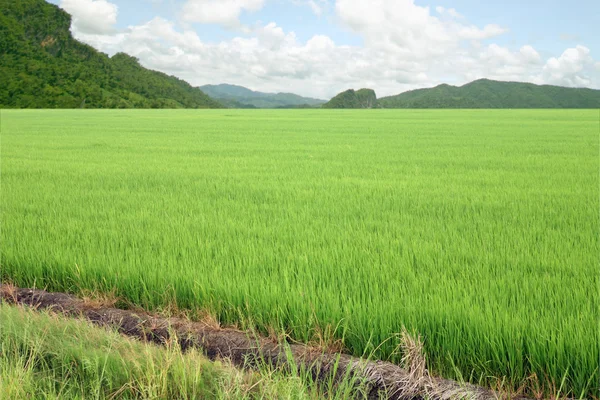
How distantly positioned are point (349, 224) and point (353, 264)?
4.56 ft

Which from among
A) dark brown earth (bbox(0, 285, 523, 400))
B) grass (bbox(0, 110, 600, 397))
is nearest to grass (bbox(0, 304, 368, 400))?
dark brown earth (bbox(0, 285, 523, 400))

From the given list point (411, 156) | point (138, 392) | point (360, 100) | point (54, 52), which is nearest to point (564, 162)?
point (411, 156)

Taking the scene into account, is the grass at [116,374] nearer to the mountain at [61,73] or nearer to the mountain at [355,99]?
the mountain at [61,73]

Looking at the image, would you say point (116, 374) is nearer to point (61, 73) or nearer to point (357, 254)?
point (357, 254)

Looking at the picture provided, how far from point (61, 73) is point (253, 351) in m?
101

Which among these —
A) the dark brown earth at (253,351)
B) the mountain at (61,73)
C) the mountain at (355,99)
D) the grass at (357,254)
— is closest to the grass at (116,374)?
the dark brown earth at (253,351)

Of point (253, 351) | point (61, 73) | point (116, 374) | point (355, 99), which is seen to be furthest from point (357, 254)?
point (355, 99)

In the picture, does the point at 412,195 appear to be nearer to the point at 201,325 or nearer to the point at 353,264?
the point at 353,264

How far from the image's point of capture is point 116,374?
2.27m

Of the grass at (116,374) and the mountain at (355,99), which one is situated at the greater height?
the mountain at (355,99)

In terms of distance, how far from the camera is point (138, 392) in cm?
212

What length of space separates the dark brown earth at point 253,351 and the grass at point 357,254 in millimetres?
142

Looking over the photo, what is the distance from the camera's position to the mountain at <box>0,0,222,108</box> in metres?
81.1

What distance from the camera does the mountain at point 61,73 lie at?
266 ft
